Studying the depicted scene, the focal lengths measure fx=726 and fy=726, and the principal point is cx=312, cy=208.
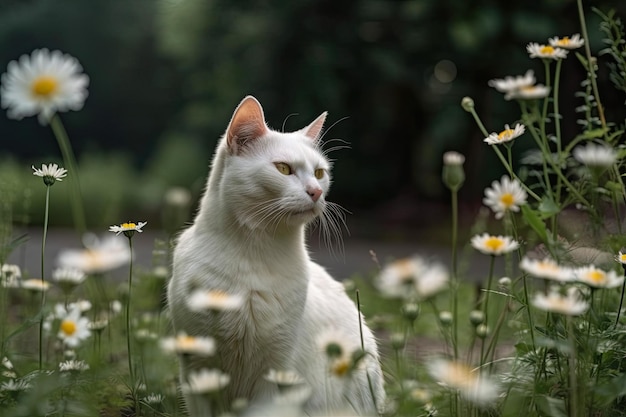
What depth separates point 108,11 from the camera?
10.7 metres

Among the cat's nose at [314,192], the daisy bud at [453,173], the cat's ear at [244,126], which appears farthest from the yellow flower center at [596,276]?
the cat's ear at [244,126]

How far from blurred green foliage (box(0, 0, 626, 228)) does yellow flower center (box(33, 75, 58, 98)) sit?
19.5ft

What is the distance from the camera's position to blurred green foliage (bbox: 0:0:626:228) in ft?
24.8

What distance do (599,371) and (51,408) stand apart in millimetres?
1155

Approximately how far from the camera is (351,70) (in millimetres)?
7938

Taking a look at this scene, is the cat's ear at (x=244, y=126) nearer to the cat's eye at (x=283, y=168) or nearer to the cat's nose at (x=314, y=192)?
the cat's eye at (x=283, y=168)

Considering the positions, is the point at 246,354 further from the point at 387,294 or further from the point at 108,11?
the point at 108,11

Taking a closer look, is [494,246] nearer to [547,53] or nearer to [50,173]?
[547,53]

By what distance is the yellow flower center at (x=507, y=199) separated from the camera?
1.30m

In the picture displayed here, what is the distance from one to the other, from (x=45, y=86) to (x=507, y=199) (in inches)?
32.4

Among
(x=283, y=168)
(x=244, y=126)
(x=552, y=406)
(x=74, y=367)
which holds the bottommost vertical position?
(x=552, y=406)

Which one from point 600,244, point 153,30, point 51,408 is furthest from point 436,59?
point 51,408

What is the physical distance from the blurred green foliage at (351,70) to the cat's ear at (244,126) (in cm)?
519

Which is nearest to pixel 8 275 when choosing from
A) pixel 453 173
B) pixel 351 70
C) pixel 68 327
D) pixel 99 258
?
pixel 68 327
